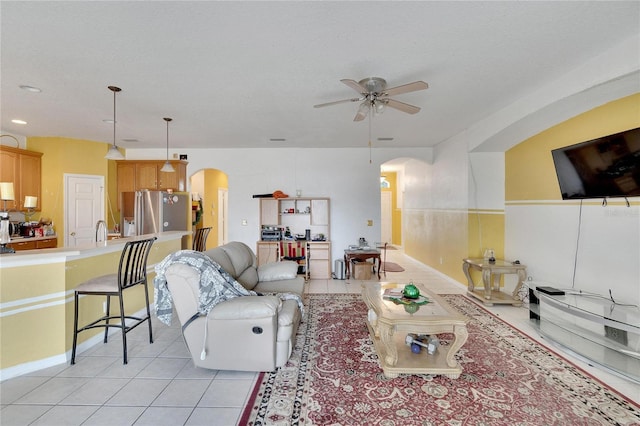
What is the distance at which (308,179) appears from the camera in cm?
636

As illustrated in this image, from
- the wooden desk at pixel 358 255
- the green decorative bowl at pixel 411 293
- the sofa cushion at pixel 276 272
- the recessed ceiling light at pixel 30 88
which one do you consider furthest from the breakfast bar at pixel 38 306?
the wooden desk at pixel 358 255

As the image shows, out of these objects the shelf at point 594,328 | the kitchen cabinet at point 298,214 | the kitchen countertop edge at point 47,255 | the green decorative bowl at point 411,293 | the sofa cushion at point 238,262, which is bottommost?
the shelf at point 594,328

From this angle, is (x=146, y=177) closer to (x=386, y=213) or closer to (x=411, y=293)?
(x=411, y=293)

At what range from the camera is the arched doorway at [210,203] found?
23.7 ft

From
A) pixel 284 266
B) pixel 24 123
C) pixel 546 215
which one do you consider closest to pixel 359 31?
pixel 284 266

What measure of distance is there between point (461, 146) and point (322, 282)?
355 cm

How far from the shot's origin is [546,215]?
3971 millimetres

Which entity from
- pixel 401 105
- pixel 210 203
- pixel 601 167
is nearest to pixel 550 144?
pixel 601 167

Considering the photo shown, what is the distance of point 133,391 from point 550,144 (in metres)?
5.37

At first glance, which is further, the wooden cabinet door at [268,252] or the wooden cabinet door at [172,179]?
the wooden cabinet door at [172,179]

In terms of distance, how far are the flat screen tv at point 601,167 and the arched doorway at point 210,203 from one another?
6.26 meters

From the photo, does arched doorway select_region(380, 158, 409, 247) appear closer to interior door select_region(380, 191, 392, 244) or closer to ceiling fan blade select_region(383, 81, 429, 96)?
interior door select_region(380, 191, 392, 244)

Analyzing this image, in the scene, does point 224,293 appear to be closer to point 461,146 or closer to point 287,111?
point 287,111

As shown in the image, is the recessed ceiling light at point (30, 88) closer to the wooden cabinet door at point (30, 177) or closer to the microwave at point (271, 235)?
the wooden cabinet door at point (30, 177)
